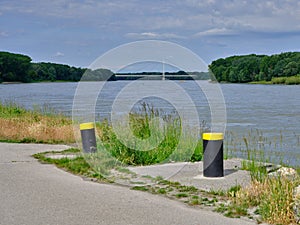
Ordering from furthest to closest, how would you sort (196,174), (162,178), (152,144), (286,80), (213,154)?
1. (286,80)
2. (152,144)
3. (196,174)
4. (162,178)
5. (213,154)

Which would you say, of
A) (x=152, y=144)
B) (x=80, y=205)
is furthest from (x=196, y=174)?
(x=80, y=205)

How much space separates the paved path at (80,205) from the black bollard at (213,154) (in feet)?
4.62

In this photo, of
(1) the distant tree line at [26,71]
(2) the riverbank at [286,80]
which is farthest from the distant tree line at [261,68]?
(1) the distant tree line at [26,71]

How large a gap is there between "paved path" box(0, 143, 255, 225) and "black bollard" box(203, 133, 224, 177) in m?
1.41

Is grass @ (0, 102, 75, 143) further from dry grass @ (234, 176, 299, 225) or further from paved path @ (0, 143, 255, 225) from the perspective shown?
dry grass @ (234, 176, 299, 225)

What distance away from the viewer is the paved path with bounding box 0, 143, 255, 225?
600 cm

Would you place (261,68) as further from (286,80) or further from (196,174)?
(196,174)

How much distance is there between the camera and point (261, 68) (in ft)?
256

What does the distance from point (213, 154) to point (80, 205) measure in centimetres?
255

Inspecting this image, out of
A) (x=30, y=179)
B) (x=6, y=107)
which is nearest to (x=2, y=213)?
(x=30, y=179)

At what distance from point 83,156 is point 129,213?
426 cm

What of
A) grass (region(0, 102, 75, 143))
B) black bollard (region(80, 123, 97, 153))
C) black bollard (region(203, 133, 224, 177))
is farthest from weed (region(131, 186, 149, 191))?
grass (region(0, 102, 75, 143))

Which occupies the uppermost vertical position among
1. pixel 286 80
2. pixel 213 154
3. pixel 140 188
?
pixel 286 80

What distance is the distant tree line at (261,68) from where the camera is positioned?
2992 inches
